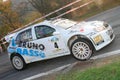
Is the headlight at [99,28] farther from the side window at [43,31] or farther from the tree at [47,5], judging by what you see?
the tree at [47,5]

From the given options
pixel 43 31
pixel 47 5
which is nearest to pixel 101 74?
pixel 43 31

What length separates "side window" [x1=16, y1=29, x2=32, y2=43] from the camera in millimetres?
13228

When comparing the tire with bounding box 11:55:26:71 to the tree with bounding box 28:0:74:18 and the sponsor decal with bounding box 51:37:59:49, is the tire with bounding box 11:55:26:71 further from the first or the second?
the tree with bounding box 28:0:74:18

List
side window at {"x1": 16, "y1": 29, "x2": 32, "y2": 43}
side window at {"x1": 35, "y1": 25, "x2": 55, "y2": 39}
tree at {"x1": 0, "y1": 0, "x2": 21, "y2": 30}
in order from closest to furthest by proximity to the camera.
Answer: side window at {"x1": 35, "y1": 25, "x2": 55, "y2": 39} → side window at {"x1": 16, "y1": 29, "x2": 32, "y2": 43} → tree at {"x1": 0, "y1": 0, "x2": 21, "y2": 30}

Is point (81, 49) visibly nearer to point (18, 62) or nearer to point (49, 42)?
point (49, 42)

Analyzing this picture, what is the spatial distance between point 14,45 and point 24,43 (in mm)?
600

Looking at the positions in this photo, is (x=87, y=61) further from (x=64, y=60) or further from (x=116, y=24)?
(x=116, y=24)

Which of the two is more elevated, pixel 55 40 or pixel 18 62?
pixel 55 40

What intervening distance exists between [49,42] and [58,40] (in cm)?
47

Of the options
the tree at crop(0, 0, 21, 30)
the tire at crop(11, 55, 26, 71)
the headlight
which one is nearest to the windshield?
the headlight

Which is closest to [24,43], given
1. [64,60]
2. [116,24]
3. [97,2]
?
[64,60]

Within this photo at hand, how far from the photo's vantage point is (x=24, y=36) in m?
13.5

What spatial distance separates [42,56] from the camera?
42.5 ft

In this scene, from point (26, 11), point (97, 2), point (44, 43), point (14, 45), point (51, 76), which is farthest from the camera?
point (26, 11)
